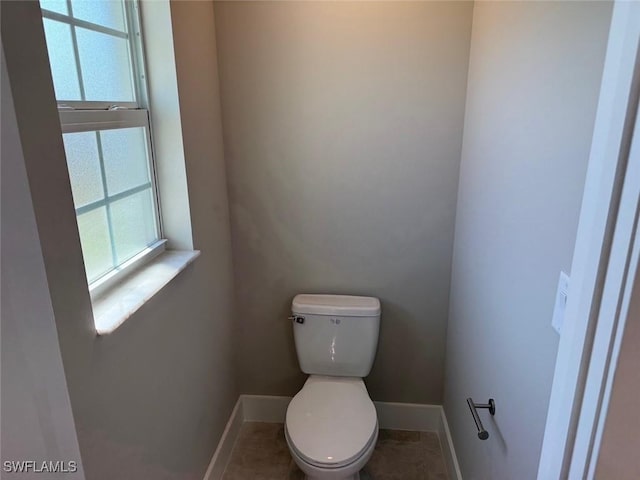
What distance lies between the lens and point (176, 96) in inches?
57.6

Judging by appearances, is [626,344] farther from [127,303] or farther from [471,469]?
[471,469]

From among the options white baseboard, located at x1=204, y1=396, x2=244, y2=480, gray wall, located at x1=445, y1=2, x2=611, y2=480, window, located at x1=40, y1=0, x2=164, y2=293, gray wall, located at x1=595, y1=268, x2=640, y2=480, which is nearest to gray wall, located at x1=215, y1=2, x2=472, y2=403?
gray wall, located at x1=445, y1=2, x2=611, y2=480

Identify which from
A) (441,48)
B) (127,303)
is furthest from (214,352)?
(441,48)

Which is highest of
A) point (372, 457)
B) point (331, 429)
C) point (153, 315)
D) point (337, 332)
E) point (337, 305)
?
point (153, 315)

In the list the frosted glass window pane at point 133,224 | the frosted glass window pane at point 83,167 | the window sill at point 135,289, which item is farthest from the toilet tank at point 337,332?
the frosted glass window pane at point 83,167

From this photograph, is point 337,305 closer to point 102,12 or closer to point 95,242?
point 95,242

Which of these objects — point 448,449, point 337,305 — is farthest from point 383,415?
point 337,305

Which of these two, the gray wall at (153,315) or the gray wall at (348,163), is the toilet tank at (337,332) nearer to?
the gray wall at (348,163)

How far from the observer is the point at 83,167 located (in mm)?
1141

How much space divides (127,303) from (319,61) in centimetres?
122

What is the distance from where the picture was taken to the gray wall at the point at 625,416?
612 millimetres

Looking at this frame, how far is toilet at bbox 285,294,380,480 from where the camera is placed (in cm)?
171

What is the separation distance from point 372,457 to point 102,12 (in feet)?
6.82
